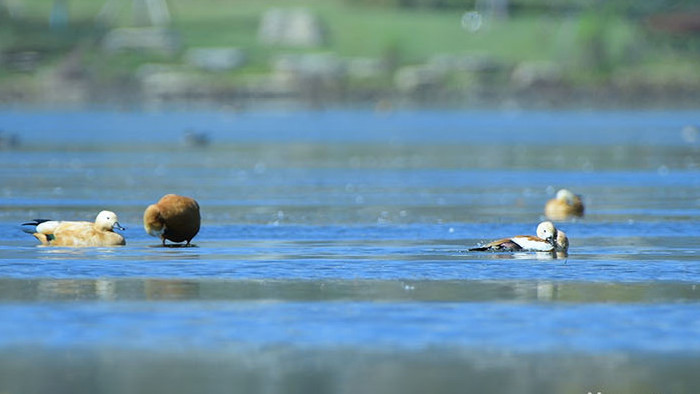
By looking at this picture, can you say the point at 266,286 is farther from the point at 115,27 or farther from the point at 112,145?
the point at 115,27

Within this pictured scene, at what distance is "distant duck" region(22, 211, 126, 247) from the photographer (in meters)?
21.8

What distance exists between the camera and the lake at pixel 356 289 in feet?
42.6

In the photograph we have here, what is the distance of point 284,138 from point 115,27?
241 ft

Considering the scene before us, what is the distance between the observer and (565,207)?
2702 cm

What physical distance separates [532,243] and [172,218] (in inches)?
189

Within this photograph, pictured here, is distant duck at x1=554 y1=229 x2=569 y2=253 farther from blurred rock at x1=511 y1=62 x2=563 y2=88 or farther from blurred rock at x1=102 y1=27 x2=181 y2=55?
blurred rock at x1=102 y1=27 x2=181 y2=55

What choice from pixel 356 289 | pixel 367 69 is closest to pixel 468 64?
pixel 367 69

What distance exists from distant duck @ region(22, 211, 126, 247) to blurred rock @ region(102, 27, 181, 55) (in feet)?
356

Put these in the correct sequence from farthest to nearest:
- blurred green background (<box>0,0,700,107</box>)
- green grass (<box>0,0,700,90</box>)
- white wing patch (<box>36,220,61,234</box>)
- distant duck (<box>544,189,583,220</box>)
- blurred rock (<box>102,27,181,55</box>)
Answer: blurred rock (<box>102,27,181,55</box>)
green grass (<box>0,0,700,90</box>)
blurred green background (<box>0,0,700,107</box>)
distant duck (<box>544,189,583,220</box>)
white wing patch (<box>36,220,61,234</box>)

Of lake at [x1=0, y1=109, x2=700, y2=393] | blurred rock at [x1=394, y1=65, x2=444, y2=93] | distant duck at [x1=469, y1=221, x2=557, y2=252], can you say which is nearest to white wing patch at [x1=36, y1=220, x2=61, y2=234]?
lake at [x1=0, y1=109, x2=700, y2=393]

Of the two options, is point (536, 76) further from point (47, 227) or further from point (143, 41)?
point (47, 227)

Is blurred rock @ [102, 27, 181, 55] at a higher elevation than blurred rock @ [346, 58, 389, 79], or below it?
higher

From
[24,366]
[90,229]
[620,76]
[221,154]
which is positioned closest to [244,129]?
[221,154]

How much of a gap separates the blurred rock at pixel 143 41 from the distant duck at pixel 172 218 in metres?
109
